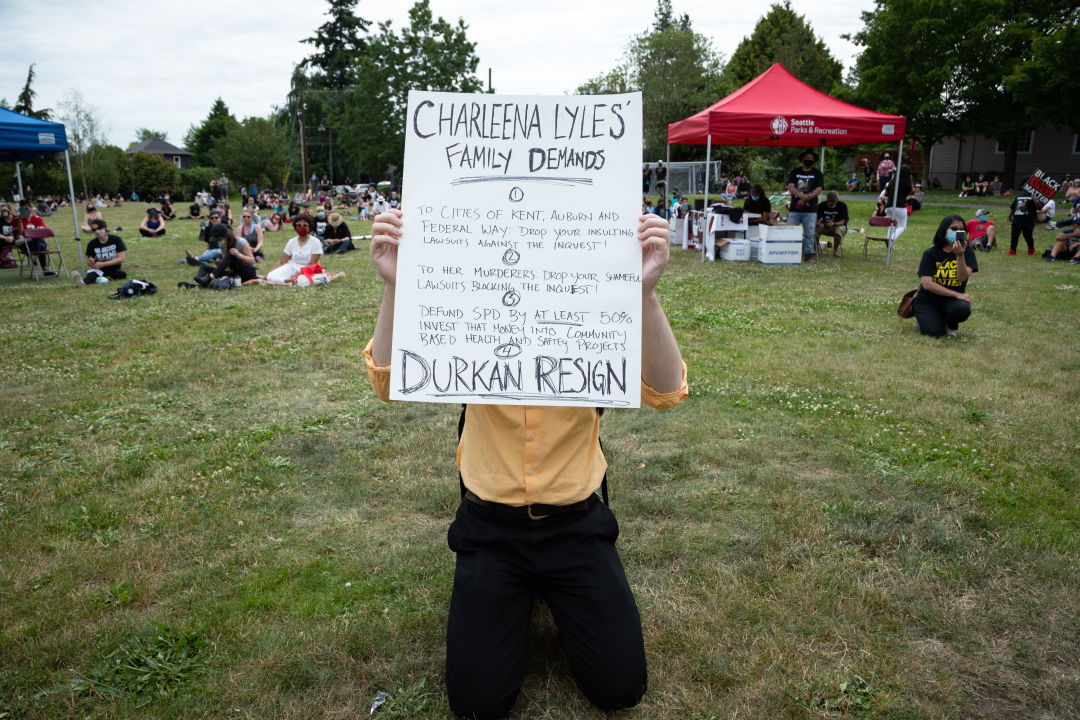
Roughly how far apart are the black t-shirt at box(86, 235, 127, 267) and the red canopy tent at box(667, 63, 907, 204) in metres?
11.4

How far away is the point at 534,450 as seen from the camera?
8.16 ft

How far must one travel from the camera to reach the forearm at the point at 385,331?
2488mm

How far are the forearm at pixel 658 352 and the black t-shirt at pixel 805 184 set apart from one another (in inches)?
510

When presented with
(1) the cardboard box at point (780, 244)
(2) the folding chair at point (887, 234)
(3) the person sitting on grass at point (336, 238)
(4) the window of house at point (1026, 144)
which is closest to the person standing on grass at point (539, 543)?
(1) the cardboard box at point (780, 244)

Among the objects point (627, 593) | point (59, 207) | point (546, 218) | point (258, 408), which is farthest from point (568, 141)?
point (59, 207)

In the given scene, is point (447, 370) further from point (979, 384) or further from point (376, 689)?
point (979, 384)

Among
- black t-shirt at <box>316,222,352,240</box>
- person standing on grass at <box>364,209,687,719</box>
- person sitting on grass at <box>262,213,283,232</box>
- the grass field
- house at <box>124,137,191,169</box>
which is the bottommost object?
the grass field

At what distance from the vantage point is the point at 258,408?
5734 millimetres

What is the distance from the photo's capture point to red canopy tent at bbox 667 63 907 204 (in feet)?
42.4

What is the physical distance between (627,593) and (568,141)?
1.65m

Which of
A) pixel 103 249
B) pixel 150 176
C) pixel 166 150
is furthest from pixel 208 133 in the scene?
pixel 103 249

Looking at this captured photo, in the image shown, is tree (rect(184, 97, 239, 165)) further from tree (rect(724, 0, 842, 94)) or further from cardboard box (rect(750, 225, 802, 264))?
cardboard box (rect(750, 225, 802, 264))

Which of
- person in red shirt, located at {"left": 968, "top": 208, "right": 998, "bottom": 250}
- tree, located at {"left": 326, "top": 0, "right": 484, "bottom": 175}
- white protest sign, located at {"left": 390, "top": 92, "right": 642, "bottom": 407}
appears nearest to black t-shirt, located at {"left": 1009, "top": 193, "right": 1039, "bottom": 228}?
person in red shirt, located at {"left": 968, "top": 208, "right": 998, "bottom": 250}

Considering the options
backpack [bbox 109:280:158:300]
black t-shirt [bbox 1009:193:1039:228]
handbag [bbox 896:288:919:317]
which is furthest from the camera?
black t-shirt [bbox 1009:193:1039:228]
